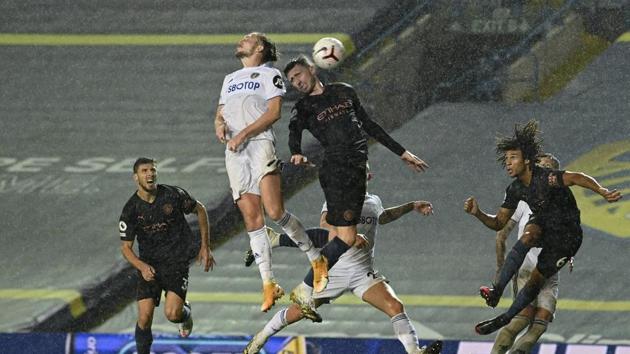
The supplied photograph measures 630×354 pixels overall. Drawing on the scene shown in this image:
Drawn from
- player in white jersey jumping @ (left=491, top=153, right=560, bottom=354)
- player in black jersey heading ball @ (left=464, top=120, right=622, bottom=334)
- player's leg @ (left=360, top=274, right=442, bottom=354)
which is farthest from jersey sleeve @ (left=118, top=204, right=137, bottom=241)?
player in white jersey jumping @ (left=491, top=153, right=560, bottom=354)

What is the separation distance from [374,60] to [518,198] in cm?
485

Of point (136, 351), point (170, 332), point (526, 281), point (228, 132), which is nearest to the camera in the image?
point (228, 132)

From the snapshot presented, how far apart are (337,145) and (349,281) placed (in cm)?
96

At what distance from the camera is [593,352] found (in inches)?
388

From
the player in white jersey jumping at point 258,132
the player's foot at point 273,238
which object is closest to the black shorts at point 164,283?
the player's foot at point 273,238

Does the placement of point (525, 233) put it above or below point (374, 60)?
below

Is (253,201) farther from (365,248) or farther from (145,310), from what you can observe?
(145,310)

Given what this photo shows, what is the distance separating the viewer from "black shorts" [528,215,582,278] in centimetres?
861

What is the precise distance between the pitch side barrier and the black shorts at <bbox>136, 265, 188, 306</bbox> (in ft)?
3.28

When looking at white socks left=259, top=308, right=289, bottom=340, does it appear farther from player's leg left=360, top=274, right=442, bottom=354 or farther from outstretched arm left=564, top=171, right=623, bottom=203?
outstretched arm left=564, top=171, right=623, bottom=203

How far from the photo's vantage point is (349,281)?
28.8ft

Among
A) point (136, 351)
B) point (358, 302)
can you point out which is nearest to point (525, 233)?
point (136, 351)

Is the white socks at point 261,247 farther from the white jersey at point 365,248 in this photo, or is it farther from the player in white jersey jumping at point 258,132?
the white jersey at point 365,248

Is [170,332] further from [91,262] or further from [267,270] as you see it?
[267,270]
